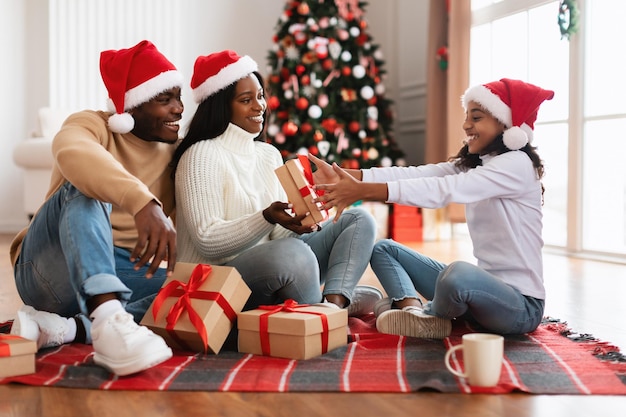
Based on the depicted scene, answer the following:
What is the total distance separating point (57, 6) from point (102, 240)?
15.2ft

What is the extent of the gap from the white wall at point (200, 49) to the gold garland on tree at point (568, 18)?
1.67m

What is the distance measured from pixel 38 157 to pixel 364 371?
4045 millimetres

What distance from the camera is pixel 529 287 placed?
192 cm

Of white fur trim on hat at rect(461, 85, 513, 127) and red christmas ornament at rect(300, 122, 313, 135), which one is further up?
red christmas ornament at rect(300, 122, 313, 135)

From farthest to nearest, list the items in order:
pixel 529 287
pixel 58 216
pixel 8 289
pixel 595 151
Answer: pixel 595 151, pixel 8 289, pixel 529 287, pixel 58 216

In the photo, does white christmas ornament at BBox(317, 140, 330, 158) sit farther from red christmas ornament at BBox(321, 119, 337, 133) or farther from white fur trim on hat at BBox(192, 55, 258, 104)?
white fur trim on hat at BBox(192, 55, 258, 104)

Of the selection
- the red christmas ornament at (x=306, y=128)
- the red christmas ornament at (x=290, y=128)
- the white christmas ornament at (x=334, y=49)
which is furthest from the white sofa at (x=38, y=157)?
the white christmas ornament at (x=334, y=49)

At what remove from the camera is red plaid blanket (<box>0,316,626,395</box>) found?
1.46 m

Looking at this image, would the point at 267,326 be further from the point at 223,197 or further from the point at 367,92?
the point at 367,92

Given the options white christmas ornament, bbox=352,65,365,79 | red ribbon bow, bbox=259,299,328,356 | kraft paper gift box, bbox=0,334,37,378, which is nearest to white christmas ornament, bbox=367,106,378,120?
white christmas ornament, bbox=352,65,365,79

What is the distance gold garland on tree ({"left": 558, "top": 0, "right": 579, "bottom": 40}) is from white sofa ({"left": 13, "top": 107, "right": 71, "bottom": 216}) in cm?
333

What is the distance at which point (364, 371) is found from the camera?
5.19ft

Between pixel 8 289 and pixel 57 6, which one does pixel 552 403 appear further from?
pixel 57 6

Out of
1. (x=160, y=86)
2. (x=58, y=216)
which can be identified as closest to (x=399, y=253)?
(x=160, y=86)
